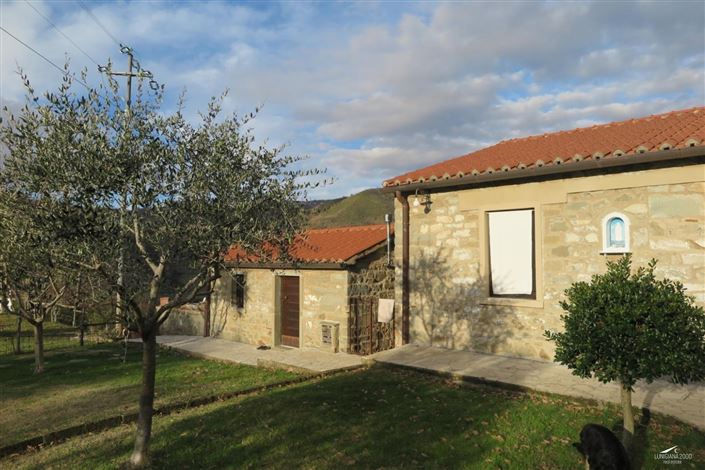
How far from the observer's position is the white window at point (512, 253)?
31.7 feet

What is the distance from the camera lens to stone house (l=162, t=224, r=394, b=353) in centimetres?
1155

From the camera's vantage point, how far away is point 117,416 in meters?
6.92

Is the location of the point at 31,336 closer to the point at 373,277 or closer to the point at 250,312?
the point at 250,312

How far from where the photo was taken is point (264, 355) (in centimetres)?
1155

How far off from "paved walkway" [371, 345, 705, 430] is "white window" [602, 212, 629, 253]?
2.32 meters

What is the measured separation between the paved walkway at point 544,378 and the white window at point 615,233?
232 cm

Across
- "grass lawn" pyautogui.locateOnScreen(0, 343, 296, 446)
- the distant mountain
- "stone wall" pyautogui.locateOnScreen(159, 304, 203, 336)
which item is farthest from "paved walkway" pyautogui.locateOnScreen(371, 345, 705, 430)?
the distant mountain

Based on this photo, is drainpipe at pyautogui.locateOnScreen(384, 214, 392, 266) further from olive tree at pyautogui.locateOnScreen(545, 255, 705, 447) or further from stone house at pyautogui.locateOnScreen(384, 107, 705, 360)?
olive tree at pyautogui.locateOnScreen(545, 255, 705, 447)

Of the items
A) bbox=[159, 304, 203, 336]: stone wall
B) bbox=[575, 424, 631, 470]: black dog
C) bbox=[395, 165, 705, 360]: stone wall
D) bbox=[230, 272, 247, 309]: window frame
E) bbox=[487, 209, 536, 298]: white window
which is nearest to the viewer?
bbox=[575, 424, 631, 470]: black dog

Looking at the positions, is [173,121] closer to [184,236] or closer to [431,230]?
[184,236]

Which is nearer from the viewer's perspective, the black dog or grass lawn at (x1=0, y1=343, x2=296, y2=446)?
the black dog

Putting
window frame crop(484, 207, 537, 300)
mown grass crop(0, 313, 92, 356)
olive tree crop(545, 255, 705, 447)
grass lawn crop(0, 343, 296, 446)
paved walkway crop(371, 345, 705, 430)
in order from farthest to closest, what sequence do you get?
mown grass crop(0, 313, 92, 356) → window frame crop(484, 207, 537, 300) → grass lawn crop(0, 343, 296, 446) → paved walkway crop(371, 345, 705, 430) → olive tree crop(545, 255, 705, 447)

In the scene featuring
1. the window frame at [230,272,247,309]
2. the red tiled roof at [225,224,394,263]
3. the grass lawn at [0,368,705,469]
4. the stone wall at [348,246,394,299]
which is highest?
the red tiled roof at [225,224,394,263]

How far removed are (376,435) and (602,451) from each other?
8.69ft
